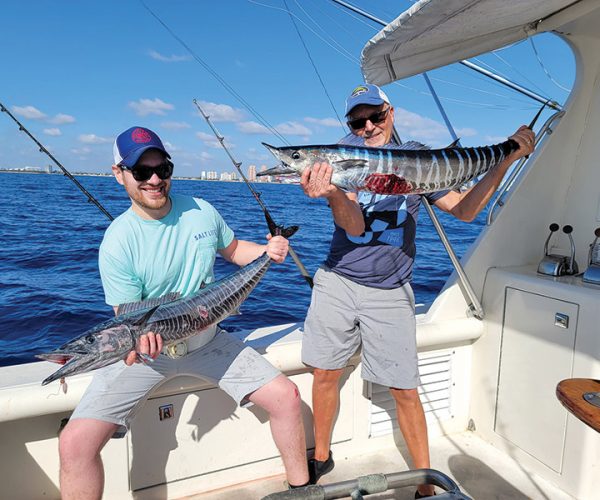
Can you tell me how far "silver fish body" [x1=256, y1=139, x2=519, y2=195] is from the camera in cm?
218

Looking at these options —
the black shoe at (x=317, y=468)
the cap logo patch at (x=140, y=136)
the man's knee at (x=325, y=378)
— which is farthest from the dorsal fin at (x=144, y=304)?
the black shoe at (x=317, y=468)

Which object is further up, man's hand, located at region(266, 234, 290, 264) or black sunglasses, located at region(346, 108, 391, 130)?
black sunglasses, located at region(346, 108, 391, 130)

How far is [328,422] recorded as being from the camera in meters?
2.81

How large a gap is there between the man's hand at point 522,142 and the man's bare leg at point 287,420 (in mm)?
1682

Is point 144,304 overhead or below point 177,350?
overhead

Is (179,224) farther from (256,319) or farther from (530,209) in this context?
(256,319)

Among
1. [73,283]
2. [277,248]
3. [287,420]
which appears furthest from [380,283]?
[73,283]

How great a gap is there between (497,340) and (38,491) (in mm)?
2840

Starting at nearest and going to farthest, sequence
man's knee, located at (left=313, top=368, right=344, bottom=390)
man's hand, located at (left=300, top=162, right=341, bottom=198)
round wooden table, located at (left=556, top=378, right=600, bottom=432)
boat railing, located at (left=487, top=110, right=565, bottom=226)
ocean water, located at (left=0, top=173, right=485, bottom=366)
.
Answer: round wooden table, located at (left=556, top=378, right=600, bottom=432) < man's hand, located at (left=300, top=162, right=341, bottom=198) < man's knee, located at (left=313, top=368, right=344, bottom=390) < boat railing, located at (left=487, top=110, right=565, bottom=226) < ocean water, located at (left=0, top=173, right=485, bottom=366)

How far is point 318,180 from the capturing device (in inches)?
83.7

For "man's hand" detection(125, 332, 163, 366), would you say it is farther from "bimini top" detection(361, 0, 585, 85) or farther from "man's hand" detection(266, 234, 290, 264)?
"bimini top" detection(361, 0, 585, 85)

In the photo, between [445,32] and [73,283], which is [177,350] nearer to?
[445,32]

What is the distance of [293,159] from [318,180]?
16 centimetres

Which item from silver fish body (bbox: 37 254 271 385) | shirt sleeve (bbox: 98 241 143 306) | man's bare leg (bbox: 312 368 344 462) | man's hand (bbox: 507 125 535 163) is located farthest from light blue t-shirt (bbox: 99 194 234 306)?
man's hand (bbox: 507 125 535 163)
